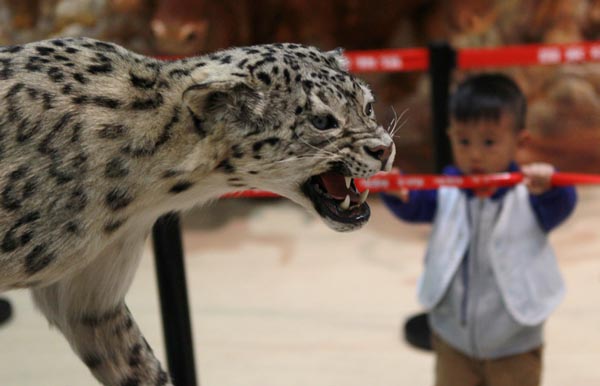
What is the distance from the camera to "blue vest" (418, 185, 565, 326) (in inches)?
83.2

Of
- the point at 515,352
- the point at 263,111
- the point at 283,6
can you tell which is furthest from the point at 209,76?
the point at 283,6

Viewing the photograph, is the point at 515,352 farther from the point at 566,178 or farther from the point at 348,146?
the point at 348,146

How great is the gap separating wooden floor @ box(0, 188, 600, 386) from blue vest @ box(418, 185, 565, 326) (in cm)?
67

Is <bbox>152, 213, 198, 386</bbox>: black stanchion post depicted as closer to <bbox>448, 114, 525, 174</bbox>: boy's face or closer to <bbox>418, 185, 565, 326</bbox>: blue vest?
<bbox>418, 185, 565, 326</bbox>: blue vest

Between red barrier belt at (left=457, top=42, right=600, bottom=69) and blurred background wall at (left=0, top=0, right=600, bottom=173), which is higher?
red barrier belt at (left=457, top=42, right=600, bottom=69)

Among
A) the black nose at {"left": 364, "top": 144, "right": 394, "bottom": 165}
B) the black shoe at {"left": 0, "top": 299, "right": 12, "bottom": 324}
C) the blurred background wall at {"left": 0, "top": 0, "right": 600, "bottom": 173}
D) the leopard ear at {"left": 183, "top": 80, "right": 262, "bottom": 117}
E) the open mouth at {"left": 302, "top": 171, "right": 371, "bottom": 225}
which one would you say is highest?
the leopard ear at {"left": 183, "top": 80, "right": 262, "bottom": 117}

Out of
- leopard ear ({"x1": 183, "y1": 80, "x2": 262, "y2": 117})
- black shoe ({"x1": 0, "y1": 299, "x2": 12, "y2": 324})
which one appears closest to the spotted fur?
leopard ear ({"x1": 183, "y1": 80, "x2": 262, "y2": 117})

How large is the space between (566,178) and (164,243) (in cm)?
97

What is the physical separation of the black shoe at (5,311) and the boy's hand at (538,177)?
2.09m

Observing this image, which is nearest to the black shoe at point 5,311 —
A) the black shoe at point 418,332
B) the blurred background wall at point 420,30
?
the black shoe at point 418,332

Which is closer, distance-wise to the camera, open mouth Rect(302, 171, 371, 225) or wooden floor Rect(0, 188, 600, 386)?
open mouth Rect(302, 171, 371, 225)

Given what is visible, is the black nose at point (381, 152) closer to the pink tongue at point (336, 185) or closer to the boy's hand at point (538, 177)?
the pink tongue at point (336, 185)

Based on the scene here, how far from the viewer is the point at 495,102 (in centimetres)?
212

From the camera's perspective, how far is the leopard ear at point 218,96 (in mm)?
1398
